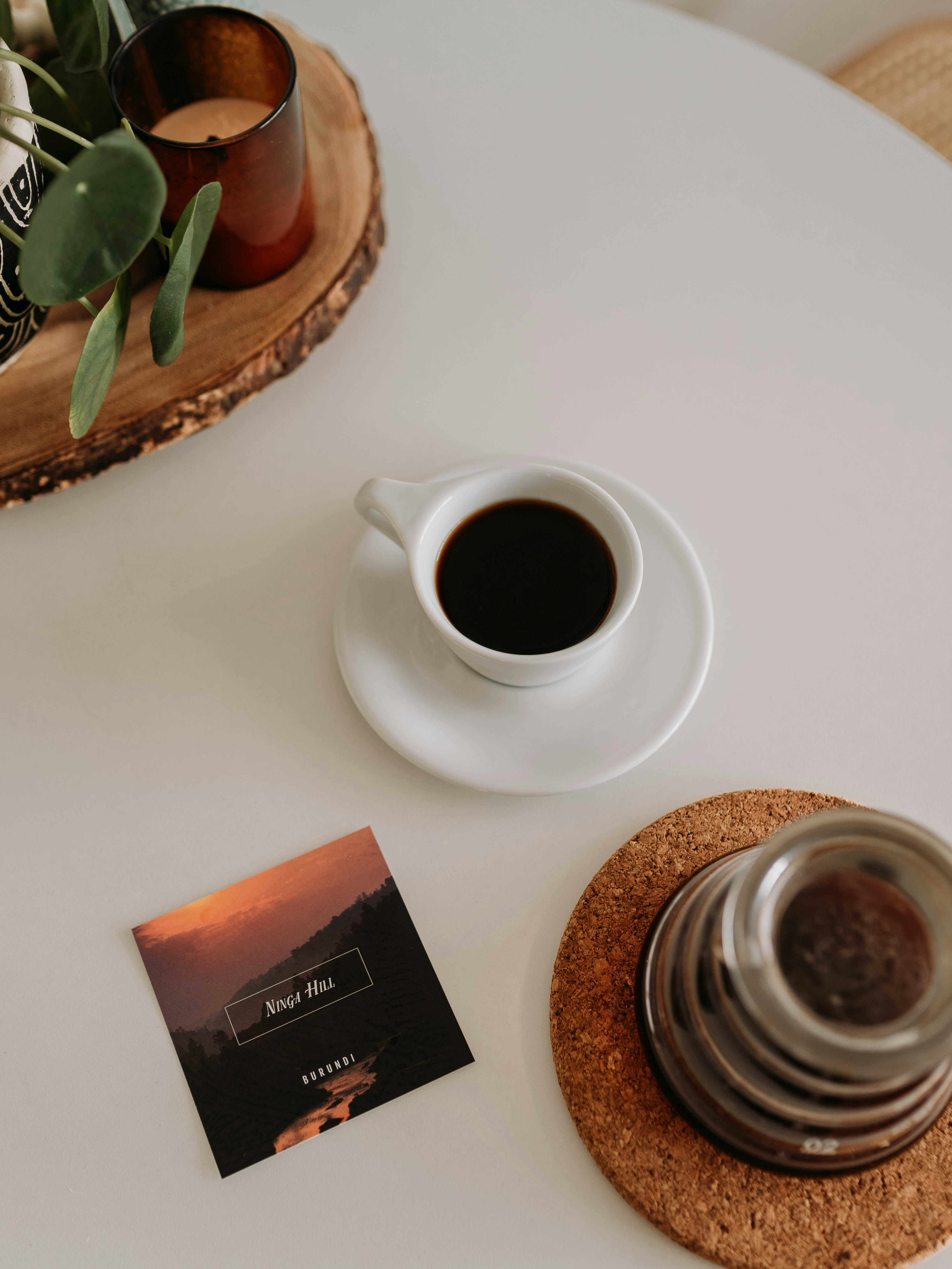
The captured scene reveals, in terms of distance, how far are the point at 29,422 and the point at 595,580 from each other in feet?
1.49

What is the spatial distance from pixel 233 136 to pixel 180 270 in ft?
0.78

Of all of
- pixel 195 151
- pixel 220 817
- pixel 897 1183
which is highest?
pixel 195 151

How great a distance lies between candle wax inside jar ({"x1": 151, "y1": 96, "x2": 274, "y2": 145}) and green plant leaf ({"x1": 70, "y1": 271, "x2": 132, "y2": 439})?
0.75 ft

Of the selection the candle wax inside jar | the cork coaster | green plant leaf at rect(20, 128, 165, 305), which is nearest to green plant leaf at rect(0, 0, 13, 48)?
the candle wax inside jar

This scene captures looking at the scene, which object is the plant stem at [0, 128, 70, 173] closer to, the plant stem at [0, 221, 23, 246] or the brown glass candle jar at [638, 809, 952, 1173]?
the plant stem at [0, 221, 23, 246]

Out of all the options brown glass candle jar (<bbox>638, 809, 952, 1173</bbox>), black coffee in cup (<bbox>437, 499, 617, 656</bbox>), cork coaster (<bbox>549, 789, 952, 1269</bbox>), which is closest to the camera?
brown glass candle jar (<bbox>638, 809, 952, 1173</bbox>)

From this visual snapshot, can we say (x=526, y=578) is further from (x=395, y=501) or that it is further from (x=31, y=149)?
(x=31, y=149)

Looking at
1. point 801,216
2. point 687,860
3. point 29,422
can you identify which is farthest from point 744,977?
point 801,216

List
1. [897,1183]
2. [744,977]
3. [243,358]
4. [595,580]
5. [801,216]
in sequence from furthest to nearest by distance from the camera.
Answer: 1. [801,216]
2. [243,358]
3. [595,580]
4. [897,1183]
5. [744,977]

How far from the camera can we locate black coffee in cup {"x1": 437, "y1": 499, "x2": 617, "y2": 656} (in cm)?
62

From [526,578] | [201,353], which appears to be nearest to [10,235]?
[201,353]

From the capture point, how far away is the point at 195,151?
0.64 m

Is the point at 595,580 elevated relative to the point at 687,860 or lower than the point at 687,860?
elevated

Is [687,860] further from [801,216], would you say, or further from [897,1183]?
[801,216]
